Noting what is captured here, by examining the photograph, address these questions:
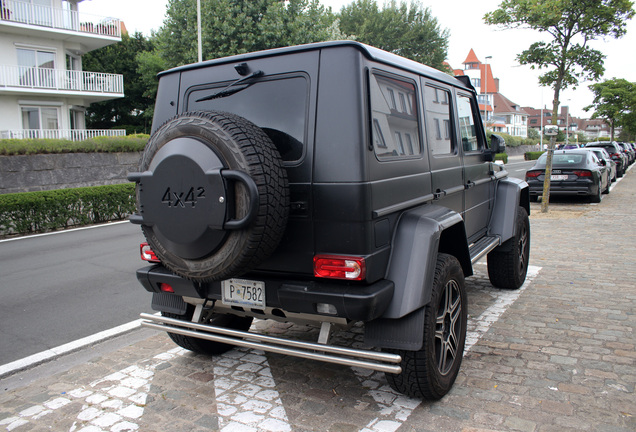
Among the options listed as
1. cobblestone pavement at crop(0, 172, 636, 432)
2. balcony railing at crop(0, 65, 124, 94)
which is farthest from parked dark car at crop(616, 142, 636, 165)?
cobblestone pavement at crop(0, 172, 636, 432)

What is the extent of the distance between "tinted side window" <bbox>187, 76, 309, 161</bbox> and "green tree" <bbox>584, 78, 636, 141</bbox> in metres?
48.2

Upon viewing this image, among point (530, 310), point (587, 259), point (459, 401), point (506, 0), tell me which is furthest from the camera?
point (506, 0)

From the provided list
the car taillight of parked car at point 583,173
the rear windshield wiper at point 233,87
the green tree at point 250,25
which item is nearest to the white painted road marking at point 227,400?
the rear windshield wiper at point 233,87

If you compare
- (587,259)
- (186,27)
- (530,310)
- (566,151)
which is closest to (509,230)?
(530,310)

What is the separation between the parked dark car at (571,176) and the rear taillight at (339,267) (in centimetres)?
1319

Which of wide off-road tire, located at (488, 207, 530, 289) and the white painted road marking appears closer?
the white painted road marking

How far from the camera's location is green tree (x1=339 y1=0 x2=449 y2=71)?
152ft

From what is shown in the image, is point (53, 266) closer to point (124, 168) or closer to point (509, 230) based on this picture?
point (509, 230)

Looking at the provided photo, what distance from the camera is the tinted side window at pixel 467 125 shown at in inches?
191

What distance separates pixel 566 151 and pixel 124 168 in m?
16.1

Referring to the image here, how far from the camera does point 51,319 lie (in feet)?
18.0

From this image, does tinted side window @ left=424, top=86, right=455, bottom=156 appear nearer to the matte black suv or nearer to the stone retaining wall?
the matte black suv

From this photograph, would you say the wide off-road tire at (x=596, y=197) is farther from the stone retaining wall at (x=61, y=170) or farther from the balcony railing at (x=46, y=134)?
the balcony railing at (x=46, y=134)

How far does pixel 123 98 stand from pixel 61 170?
27.5m
